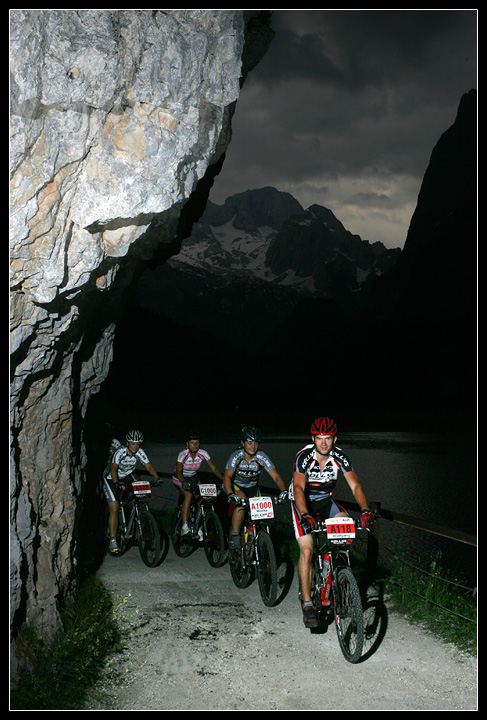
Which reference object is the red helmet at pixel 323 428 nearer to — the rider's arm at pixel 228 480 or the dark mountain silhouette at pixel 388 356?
the rider's arm at pixel 228 480

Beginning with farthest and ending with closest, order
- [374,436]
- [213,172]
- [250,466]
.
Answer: [374,436]
[213,172]
[250,466]

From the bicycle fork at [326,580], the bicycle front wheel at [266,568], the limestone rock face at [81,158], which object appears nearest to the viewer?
the limestone rock face at [81,158]

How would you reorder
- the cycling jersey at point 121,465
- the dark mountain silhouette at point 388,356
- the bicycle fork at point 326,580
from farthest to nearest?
the dark mountain silhouette at point 388,356, the cycling jersey at point 121,465, the bicycle fork at point 326,580

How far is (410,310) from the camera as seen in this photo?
424 ft

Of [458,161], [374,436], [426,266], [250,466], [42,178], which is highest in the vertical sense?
[458,161]

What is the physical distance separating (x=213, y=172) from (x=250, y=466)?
6.12 meters

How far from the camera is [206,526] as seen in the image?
9430 mm

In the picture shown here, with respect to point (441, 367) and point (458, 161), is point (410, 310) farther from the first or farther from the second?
Result: point (458, 161)

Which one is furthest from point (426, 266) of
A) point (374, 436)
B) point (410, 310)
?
point (374, 436)

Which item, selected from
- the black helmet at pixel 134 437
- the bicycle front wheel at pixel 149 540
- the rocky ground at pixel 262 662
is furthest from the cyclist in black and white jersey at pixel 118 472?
the rocky ground at pixel 262 662

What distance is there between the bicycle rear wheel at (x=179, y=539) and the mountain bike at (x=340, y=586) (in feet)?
13.7

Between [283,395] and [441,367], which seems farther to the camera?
[283,395]

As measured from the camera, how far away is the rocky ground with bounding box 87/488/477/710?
506 cm

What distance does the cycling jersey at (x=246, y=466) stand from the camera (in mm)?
8094
